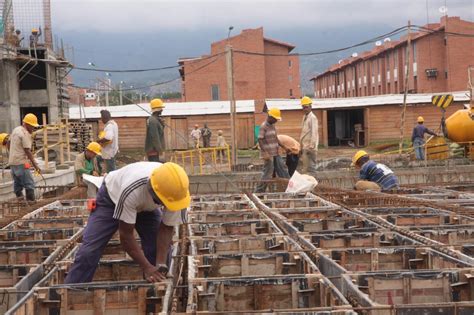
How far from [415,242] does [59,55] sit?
1080 inches

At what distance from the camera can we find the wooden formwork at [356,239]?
7.06 metres

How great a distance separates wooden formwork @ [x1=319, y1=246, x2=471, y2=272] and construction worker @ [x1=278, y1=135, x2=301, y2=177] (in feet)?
28.4

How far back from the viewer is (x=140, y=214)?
6.15 m

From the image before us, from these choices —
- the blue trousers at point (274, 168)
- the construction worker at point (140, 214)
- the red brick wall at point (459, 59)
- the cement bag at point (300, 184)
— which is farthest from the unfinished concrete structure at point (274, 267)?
the red brick wall at point (459, 59)

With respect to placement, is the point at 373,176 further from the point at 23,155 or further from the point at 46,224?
the point at 23,155

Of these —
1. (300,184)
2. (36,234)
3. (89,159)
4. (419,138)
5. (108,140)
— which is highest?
(108,140)

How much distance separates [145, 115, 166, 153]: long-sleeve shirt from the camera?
12.6 metres

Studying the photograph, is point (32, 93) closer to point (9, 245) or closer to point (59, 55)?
point (59, 55)

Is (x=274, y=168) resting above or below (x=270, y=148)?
below

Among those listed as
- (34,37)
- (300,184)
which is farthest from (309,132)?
(34,37)

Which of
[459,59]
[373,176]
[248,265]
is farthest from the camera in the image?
[459,59]

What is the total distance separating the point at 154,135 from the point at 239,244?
5.88 m

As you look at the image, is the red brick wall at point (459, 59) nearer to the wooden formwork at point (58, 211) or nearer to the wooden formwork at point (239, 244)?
the wooden formwork at point (58, 211)

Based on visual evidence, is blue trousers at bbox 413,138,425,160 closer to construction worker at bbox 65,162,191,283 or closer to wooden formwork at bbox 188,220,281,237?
wooden formwork at bbox 188,220,281,237
